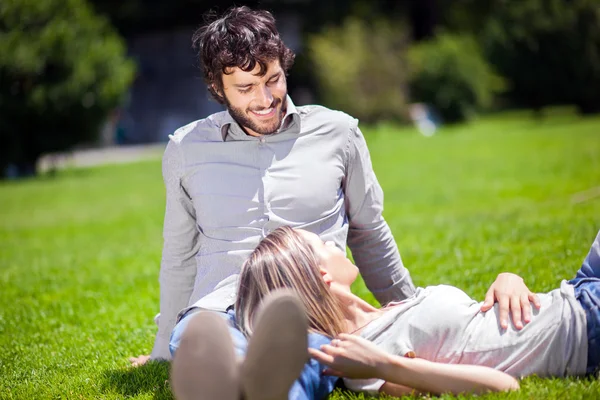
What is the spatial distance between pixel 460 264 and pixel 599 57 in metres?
21.4

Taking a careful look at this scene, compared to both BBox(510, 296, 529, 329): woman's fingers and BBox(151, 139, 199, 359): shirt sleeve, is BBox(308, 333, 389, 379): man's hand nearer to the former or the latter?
BBox(510, 296, 529, 329): woman's fingers

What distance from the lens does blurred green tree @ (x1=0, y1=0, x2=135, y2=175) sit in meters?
21.0

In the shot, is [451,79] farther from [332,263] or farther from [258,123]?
[332,263]

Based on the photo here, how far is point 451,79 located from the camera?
95.6 ft

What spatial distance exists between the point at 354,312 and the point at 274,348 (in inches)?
30.7

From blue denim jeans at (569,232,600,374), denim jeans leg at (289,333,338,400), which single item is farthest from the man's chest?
blue denim jeans at (569,232,600,374)

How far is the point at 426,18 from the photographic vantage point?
129 feet

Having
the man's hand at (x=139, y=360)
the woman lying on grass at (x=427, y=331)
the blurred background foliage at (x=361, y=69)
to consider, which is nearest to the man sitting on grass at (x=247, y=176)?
the man's hand at (x=139, y=360)

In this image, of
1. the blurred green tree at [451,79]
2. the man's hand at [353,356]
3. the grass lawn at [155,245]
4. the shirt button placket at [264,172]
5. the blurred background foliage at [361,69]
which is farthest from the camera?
the blurred green tree at [451,79]

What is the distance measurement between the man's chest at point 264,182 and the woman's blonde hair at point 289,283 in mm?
486

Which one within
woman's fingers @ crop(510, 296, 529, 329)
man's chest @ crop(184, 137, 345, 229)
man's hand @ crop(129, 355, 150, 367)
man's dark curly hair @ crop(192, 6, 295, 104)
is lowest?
man's hand @ crop(129, 355, 150, 367)

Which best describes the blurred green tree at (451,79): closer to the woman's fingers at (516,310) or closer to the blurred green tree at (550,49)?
the blurred green tree at (550,49)

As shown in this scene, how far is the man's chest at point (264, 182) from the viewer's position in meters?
3.78

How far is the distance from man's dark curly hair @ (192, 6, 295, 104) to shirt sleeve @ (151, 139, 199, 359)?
1.55 feet
